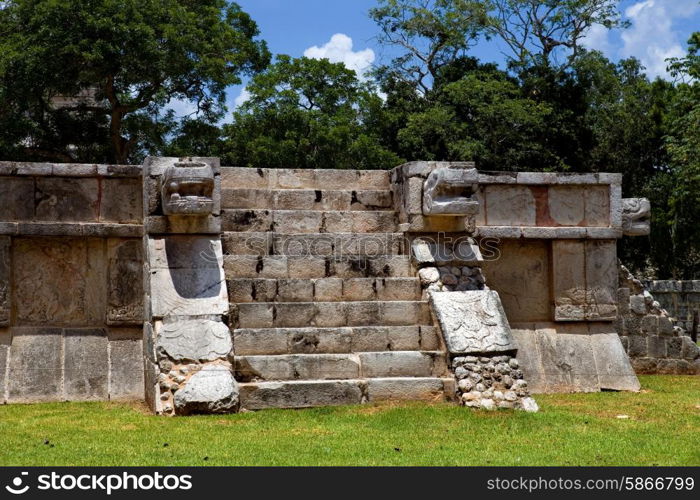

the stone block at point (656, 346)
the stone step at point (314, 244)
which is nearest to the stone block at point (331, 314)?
the stone step at point (314, 244)

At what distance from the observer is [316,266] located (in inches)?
355

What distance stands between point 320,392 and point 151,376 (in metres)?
1.45

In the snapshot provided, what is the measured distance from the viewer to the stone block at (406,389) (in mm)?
7988

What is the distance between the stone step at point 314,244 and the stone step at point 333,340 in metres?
1.06

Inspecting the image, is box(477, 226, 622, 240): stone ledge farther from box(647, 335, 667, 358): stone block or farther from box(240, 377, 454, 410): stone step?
box(240, 377, 454, 410): stone step

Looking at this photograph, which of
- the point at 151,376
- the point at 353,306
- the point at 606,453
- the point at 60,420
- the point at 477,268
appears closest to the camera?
the point at 606,453

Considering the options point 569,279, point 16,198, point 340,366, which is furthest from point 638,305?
point 16,198

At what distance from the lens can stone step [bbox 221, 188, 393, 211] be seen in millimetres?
9625

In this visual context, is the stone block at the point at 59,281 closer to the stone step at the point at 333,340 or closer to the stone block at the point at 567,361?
the stone step at the point at 333,340

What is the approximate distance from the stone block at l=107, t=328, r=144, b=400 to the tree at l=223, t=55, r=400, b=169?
14255 millimetres

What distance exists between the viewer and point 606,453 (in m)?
6.11

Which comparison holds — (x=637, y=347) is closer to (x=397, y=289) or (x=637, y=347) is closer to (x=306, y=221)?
(x=397, y=289)

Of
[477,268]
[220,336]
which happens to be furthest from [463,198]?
[220,336]

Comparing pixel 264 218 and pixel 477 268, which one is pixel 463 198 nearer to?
pixel 477 268
